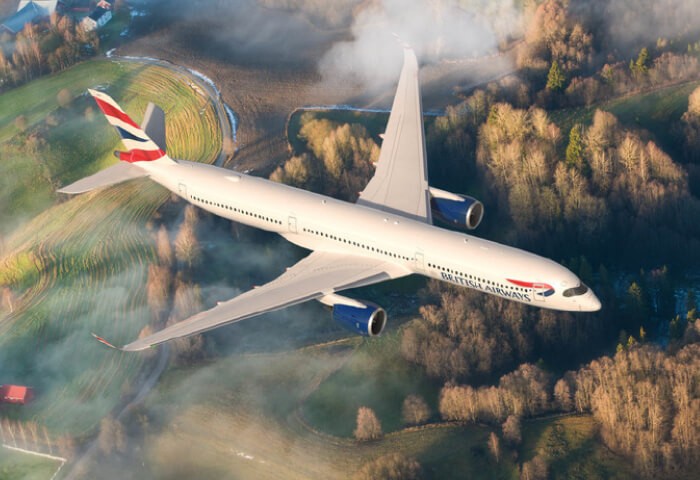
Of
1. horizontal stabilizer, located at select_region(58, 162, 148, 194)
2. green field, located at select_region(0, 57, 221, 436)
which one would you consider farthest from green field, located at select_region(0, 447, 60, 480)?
horizontal stabilizer, located at select_region(58, 162, 148, 194)

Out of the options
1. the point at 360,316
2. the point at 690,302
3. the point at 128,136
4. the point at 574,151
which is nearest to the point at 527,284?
the point at 360,316

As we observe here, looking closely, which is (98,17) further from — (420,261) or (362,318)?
(362,318)

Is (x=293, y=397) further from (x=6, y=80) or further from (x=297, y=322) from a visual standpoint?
(x=6, y=80)

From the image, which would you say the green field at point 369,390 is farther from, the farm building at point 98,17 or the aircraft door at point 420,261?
the farm building at point 98,17

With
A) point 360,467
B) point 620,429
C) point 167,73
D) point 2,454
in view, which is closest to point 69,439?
point 2,454

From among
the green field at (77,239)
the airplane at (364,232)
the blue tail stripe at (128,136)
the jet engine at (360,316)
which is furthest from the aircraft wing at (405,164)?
the green field at (77,239)
